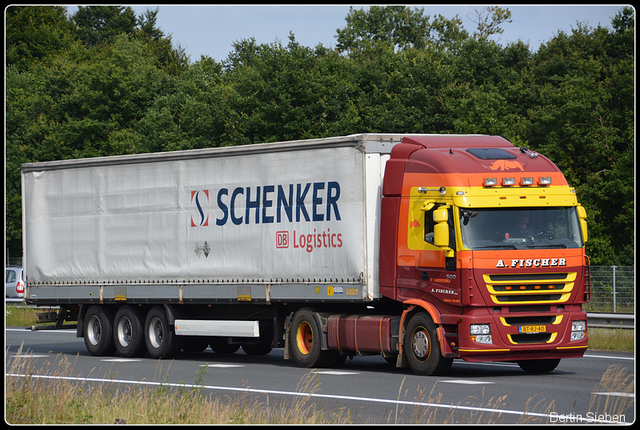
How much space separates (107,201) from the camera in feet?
66.4

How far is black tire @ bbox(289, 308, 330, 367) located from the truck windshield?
3.51m

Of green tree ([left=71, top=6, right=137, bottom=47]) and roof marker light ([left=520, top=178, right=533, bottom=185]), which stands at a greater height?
green tree ([left=71, top=6, right=137, bottom=47])

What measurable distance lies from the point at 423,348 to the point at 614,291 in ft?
49.3

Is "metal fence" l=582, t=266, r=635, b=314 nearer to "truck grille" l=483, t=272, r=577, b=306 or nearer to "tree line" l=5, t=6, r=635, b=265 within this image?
"tree line" l=5, t=6, r=635, b=265

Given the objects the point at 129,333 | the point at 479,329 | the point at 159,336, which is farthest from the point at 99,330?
the point at 479,329

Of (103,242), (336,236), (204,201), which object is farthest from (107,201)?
(336,236)

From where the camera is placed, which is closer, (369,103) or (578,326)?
(578,326)

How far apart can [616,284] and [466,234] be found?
15347mm

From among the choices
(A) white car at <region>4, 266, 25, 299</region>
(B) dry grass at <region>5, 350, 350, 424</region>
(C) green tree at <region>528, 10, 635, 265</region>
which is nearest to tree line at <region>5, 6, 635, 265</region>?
(C) green tree at <region>528, 10, 635, 265</region>

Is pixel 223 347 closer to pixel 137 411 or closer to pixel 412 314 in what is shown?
pixel 412 314

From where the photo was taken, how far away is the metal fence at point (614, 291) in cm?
2808

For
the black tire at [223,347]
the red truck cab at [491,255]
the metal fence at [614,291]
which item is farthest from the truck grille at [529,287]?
the metal fence at [614,291]

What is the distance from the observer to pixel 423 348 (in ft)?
49.2

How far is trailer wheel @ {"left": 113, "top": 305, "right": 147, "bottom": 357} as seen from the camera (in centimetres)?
1964
